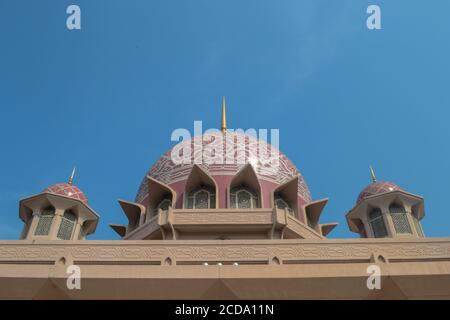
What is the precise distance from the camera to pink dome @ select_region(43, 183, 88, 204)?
16.9 metres

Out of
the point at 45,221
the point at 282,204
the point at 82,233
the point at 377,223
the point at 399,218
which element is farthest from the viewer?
the point at 282,204

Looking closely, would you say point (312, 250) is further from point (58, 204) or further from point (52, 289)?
point (58, 204)

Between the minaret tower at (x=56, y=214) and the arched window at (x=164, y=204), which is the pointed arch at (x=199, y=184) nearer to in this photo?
the arched window at (x=164, y=204)

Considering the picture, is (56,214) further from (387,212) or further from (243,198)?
(387,212)

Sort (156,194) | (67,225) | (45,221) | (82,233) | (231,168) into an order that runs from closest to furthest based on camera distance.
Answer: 1. (45,221)
2. (67,225)
3. (82,233)
4. (156,194)
5. (231,168)

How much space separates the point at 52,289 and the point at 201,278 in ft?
10.4

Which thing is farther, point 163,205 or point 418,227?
point 163,205

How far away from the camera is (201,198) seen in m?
17.1

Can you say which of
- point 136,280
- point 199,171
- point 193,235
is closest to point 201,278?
point 136,280

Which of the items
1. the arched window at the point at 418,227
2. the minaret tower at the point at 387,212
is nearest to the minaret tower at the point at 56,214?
the minaret tower at the point at 387,212

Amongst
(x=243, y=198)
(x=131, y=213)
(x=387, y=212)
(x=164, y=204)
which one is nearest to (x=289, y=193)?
(x=243, y=198)

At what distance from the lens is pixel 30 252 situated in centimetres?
1123

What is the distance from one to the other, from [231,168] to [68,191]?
6.98 m

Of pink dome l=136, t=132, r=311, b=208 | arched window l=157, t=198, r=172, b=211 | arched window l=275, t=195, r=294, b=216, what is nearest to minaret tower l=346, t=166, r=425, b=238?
pink dome l=136, t=132, r=311, b=208
